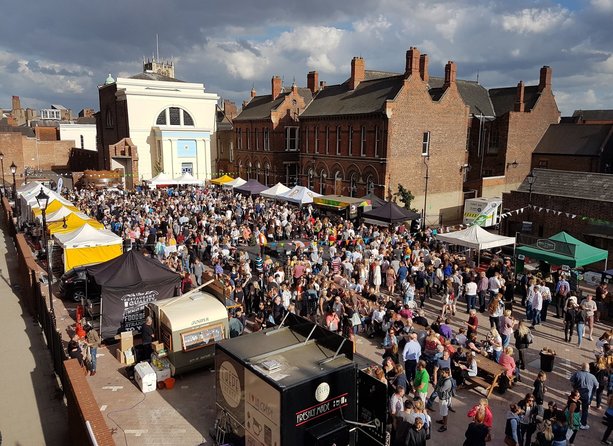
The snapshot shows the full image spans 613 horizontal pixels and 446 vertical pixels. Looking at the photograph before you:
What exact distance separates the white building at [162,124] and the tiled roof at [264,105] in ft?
18.0

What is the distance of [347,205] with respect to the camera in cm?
2764

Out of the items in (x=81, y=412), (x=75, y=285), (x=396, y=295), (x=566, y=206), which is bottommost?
(x=396, y=295)

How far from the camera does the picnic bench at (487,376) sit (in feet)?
35.2

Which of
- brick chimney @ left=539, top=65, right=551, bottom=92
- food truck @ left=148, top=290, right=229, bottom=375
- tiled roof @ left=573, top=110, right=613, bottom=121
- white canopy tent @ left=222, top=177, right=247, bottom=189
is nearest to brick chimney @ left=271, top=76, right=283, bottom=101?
white canopy tent @ left=222, top=177, right=247, bottom=189

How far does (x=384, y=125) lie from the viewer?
32688mm

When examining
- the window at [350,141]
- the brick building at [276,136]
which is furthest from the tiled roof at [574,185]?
the brick building at [276,136]

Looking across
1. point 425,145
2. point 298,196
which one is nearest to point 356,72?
point 425,145

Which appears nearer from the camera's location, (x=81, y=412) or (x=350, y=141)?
(x=81, y=412)

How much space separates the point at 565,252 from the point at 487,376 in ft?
27.9

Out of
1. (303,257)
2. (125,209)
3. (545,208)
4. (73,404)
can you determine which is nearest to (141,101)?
(125,209)

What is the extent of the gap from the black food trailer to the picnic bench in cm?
367

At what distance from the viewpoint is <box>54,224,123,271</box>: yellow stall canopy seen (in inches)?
741

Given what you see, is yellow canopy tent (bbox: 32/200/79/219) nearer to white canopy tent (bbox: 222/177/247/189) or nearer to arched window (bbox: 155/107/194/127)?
white canopy tent (bbox: 222/177/247/189)

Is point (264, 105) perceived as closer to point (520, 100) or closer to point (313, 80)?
point (313, 80)
